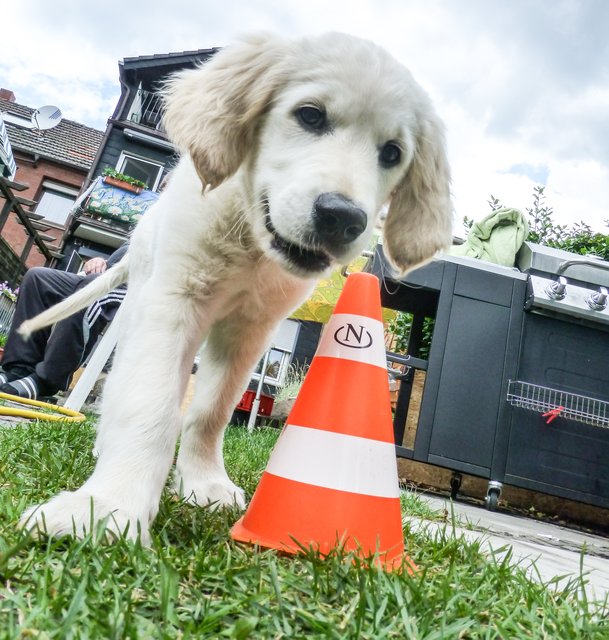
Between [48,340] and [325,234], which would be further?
[48,340]

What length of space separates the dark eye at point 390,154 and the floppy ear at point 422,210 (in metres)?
0.19

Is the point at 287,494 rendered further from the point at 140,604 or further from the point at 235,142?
the point at 235,142

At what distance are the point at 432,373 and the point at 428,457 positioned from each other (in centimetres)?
63

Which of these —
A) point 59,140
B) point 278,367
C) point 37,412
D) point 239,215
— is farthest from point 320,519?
point 59,140

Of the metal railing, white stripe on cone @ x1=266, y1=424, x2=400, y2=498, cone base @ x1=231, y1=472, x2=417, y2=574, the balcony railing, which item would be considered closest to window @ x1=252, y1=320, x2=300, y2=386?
the metal railing

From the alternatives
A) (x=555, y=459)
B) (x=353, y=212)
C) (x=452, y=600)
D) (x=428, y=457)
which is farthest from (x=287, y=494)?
(x=555, y=459)

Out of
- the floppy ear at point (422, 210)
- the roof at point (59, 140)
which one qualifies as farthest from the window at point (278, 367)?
the roof at point (59, 140)

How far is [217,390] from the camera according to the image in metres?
2.55

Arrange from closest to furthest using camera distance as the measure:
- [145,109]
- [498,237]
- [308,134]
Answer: [308,134] < [498,237] < [145,109]

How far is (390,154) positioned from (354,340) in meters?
0.71

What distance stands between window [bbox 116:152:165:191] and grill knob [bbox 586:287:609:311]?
17452mm

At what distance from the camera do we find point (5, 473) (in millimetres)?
1877

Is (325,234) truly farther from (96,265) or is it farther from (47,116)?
(47,116)

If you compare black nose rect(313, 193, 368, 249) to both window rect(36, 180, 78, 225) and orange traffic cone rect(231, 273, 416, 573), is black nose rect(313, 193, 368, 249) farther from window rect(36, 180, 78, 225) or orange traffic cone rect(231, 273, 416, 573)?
window rect(36, 180, 78, 225)
